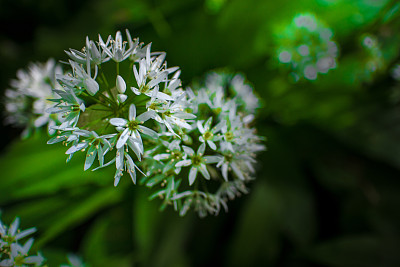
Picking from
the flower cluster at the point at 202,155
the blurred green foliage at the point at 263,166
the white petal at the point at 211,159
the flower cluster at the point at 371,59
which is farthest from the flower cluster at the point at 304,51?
the white petal at the point at 211,159

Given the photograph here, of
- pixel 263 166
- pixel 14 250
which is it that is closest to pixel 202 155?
pixel 14 250

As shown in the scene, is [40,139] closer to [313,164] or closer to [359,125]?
[313,164]

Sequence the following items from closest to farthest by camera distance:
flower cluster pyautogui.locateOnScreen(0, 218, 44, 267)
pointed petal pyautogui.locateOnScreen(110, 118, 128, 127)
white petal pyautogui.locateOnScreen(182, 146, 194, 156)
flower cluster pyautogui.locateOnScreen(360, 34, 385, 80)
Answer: pointed petal pyautogui.locateOnScreen(110, 118, 128, 127) < white petal pyautogui.locateOnScreen(182, 146, 194, 156) < flower cluster pyautogui.locateOnScreen(0, 218, 44, 267) < flower cluster pyautogui.locateOnScreen(360, 34, 385, 80)

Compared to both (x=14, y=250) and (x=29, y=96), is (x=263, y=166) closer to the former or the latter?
(x=14, y=250)

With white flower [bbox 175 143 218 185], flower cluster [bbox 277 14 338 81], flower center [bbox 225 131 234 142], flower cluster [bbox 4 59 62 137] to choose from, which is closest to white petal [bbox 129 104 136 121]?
white flower [bbox 175 143 218 185]

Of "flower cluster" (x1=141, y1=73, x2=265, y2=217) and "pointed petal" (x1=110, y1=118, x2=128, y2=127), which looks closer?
"pointed petal" (x1=110, y1=118, x2=128, y2=127)

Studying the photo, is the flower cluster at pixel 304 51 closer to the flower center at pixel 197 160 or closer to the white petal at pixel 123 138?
the flower center at pixel 197 160

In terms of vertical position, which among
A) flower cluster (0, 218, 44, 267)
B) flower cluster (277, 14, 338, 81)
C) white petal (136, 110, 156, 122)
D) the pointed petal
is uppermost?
flower cluster (277, 14, 338, 81)

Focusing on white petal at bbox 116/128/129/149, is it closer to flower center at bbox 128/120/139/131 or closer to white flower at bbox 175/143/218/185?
flower center at bbox 128/120/139/131
